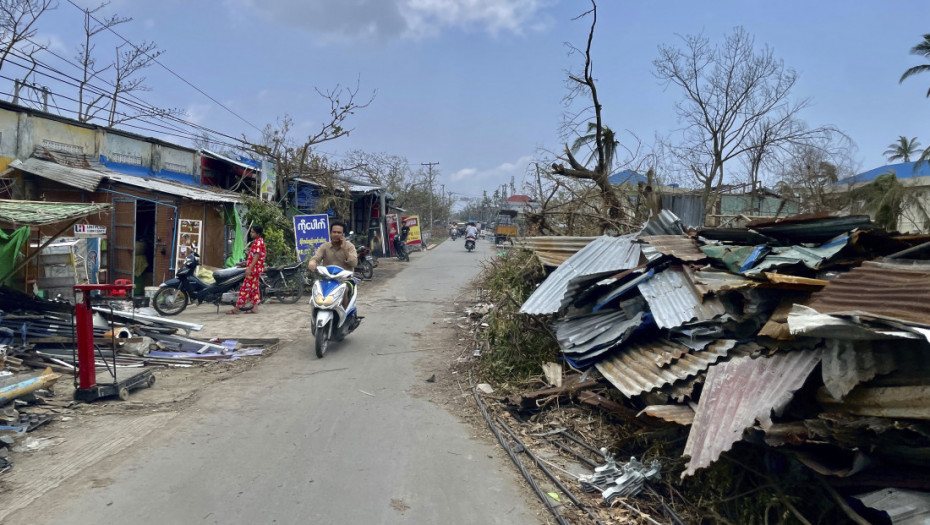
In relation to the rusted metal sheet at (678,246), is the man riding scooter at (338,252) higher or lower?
lower

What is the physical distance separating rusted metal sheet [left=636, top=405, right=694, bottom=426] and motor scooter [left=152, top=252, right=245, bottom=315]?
33.1 ft

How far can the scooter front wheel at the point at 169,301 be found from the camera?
37.2 feet

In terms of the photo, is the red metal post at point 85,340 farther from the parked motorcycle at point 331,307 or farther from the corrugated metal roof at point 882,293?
the corrugated metal roof at point 882,293

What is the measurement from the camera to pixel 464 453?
504 centimetres

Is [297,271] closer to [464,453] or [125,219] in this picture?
[125,219]

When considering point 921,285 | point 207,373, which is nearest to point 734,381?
point 921,285

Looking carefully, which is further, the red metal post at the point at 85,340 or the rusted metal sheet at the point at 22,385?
the red metal post at the point at 85,340

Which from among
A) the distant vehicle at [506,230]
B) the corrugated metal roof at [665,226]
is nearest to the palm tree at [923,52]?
the distant vehicle at [506,230]

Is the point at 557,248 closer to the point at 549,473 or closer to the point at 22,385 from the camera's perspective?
the point at 549,473

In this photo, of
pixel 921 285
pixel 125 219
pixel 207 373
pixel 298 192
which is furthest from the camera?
pixel 298 192

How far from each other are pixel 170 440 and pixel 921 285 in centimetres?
554

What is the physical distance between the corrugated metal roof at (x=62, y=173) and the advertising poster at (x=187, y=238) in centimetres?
276

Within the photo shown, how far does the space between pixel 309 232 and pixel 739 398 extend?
47.8 feet

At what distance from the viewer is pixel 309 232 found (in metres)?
16.8
